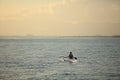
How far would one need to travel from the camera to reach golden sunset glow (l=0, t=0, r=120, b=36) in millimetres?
8719

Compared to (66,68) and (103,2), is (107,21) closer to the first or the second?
(103,2)

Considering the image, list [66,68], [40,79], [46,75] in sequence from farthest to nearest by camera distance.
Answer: [66,68]
[46,75]
[40,79]

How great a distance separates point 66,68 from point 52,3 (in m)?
2.71

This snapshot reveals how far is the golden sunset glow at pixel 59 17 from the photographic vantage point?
8.72m

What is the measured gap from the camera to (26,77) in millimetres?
8609

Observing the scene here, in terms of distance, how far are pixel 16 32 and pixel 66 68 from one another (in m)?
2.59

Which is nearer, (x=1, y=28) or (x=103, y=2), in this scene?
(x=1, y=28)

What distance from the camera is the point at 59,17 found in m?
9.07

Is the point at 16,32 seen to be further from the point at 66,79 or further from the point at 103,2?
the point at 103,2

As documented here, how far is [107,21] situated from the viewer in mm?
9336

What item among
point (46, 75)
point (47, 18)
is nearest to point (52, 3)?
point (47, 18)

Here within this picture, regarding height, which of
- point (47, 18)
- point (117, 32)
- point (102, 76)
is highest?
point (47, 18)

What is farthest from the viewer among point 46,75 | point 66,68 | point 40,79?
point 66,68

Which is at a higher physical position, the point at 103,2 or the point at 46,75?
the point at 103,2
